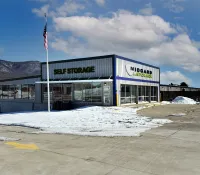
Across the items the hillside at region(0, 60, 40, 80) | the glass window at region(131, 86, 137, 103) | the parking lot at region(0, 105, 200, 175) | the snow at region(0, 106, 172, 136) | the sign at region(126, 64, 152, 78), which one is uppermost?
the hillside at region(0, 60, 40, 80)

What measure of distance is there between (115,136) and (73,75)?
19.1 metres

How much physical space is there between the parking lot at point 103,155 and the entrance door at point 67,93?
57.4ft

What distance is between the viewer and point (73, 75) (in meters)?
28.7

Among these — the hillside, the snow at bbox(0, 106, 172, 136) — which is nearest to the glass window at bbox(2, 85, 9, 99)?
the snow at bbox(0, 106, 172, 136)

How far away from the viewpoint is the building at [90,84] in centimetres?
2595

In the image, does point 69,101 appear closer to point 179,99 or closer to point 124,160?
point 179,99

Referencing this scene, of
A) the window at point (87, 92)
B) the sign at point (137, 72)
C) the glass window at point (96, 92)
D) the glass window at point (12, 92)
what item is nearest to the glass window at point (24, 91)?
the glass window at point (12, 92)

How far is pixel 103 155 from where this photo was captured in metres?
7.39

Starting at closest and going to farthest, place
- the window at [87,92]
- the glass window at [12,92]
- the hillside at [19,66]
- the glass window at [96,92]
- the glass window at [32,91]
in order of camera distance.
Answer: the glass window at [96,92] → the window at [87,92] → the glass window at [32,91] → the glass window at [12,92] → the hillside at [19,66]

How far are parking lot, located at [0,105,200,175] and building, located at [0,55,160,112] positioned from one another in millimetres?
15420

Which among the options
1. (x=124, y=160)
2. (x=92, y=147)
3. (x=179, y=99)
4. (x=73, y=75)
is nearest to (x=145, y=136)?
(x=92, y=147)

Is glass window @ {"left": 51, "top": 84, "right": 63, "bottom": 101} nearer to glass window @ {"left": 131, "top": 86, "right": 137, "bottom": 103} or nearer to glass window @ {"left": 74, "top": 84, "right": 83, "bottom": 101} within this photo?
glass window @ {"left": 74, "top": 84, "right": 83, "bottom": 101}

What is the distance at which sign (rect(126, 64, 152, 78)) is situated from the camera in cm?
2868

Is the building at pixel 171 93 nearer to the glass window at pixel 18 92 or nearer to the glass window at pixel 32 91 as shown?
the glass window at pixel 32 91
